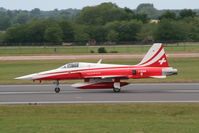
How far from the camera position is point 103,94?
88.0ft

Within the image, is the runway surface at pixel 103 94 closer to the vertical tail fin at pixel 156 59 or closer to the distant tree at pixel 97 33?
the vertical tail fin at pixel 156 59

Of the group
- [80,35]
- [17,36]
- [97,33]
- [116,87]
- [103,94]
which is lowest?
[103,94]

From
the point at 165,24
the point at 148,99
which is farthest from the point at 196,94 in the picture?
the point at 165,24

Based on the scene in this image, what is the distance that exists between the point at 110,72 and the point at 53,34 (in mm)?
67646

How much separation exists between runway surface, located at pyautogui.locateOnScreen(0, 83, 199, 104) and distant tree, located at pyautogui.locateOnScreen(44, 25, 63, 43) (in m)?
62.7

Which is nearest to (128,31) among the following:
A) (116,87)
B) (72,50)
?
(72,50)

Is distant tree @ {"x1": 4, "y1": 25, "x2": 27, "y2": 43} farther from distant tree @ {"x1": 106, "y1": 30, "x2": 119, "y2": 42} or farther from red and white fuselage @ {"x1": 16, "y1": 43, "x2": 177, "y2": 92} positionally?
red and white fuselage @ {"x1": 16, "y1": 43, "x2": 177, "y2": 92}

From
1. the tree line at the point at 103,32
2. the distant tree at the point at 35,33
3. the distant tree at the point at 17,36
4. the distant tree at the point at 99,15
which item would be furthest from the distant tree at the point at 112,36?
the distant tree at the point at 99,15

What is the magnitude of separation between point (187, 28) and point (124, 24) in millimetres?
14815

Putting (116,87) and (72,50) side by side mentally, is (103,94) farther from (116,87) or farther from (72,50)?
(72,50)
